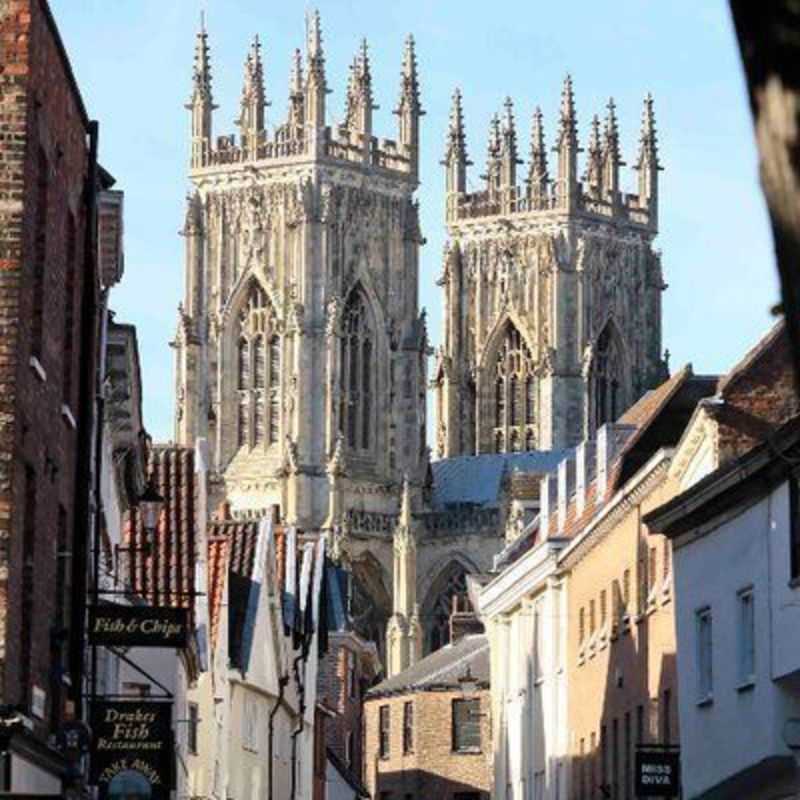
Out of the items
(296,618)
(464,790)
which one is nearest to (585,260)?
(464,790)

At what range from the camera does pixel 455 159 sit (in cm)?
17350

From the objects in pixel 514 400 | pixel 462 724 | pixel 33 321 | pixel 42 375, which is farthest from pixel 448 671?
pixel 33 321

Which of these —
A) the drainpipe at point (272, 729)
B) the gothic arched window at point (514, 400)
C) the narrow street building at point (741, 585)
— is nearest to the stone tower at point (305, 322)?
the gothic arched window at point (514, 400)

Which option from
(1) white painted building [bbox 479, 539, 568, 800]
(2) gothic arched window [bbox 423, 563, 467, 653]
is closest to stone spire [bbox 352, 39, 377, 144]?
(2) gothic arched window [bbox 423, 563, 467, 653]

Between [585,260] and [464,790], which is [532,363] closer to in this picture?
[585,260]

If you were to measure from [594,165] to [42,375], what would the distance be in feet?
512

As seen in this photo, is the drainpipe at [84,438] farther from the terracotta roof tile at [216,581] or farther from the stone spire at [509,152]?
the stone spire at [509,152]

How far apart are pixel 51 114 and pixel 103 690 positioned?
1333cm

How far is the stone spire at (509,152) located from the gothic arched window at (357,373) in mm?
20976

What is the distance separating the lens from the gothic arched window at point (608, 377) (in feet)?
536

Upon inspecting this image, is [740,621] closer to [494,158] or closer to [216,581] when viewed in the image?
[216,581]

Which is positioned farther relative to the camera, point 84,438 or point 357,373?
point 357,373

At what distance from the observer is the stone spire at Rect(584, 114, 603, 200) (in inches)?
6732

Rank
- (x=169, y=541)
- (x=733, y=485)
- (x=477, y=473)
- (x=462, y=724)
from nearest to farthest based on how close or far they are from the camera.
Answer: (x=733, y=485) → (x=169, y=541) → (x=462, y=724) → (x=477, y=473)
